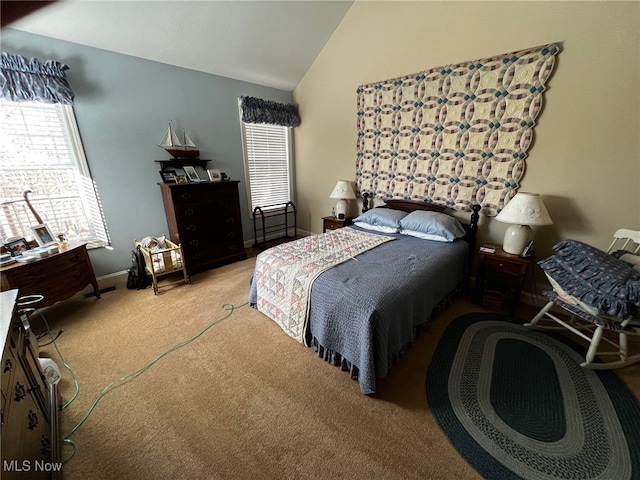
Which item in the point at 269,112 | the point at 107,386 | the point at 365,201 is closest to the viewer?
the point at 107,386

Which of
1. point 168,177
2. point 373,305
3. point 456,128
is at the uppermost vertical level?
point 456,128

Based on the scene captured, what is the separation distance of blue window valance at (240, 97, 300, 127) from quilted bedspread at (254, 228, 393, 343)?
7.41 feet

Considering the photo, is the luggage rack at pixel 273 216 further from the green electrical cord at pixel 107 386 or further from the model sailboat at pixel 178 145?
the green electrical cord at pixel 107 386

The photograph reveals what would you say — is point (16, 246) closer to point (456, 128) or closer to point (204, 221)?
point (204, 221)

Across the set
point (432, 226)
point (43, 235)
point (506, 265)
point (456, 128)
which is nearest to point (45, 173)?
point (43, 235)

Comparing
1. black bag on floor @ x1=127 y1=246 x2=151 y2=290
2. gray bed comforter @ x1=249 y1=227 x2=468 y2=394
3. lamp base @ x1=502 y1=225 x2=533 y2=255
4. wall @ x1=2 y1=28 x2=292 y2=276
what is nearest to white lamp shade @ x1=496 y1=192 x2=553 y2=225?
lamp base @ x1=502 y1=225 x2=533 y2=255

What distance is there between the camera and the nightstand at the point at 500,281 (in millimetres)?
2164

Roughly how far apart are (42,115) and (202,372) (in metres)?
2.71

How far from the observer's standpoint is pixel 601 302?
60.1 inches

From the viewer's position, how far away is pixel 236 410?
144cm

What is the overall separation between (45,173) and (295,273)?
2.60 metres

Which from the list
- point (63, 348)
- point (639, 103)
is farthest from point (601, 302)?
point (63, 348)

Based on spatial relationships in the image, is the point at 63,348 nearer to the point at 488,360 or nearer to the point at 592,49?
the point at 488,360

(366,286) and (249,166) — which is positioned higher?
(249,166)
